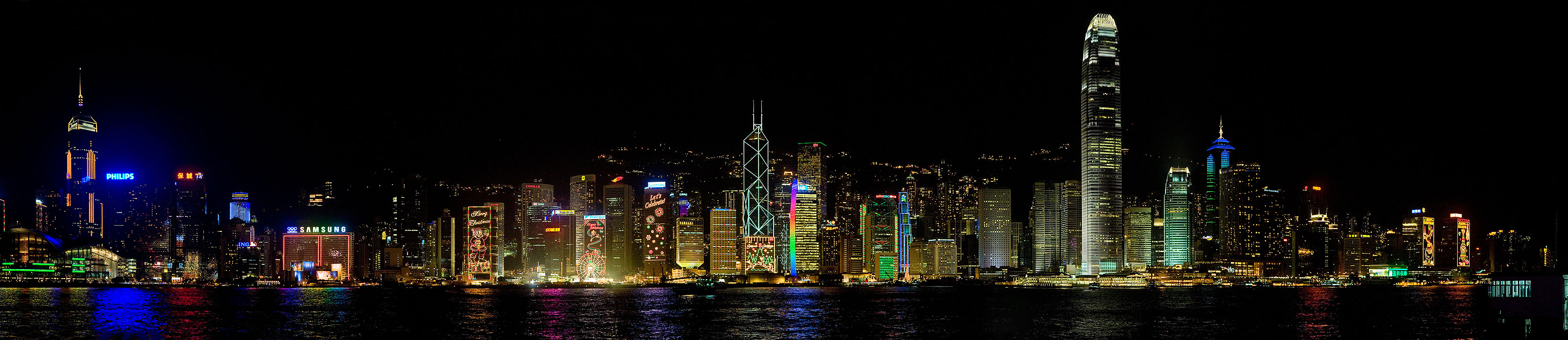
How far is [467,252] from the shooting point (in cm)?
18862

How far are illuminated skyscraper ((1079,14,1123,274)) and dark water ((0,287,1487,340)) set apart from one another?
201 ft

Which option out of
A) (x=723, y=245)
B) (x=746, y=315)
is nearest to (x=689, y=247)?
(x=723, y=245)

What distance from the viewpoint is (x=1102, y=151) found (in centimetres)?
19000

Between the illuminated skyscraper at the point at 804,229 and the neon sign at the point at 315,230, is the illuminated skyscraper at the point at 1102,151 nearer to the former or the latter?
the illuminated skyscraper at the point at 804,229

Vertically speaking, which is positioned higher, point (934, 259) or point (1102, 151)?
point (1102, 151)

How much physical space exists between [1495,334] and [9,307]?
9237 cm

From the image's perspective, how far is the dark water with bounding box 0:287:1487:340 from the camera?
57.4 metres

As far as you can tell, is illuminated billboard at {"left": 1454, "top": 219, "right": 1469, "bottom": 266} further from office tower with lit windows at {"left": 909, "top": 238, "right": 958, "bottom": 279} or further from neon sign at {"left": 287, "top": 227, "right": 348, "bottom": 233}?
neon sign at {"left": 287, "top": 227, "right": 348, "bottom": 233}

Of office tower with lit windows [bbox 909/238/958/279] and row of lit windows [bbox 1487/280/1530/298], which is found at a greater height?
row of lit windows [bbox 1487/280/1530/298]

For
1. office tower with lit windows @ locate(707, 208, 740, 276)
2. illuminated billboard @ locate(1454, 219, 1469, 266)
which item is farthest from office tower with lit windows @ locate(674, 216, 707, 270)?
illuminated billboard @ locate(1454, 219, 1469, 266)

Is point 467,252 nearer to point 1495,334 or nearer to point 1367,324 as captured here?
point 1367,324

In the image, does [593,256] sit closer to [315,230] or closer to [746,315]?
[315,230]

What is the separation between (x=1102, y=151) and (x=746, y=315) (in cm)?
12781

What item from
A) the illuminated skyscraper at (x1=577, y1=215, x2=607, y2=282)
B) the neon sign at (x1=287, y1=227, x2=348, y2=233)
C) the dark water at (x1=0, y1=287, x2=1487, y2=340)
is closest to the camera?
Answer: the dark water at (x1=0, y1=287, x2=1487, y2=340)
